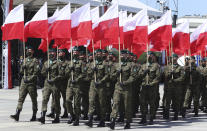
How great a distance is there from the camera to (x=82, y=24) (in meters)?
11.8

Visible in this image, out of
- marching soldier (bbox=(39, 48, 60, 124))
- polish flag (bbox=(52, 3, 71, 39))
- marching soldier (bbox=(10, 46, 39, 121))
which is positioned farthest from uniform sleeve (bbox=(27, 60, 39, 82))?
polish flag (bbox=(52, 3, 71, 39))

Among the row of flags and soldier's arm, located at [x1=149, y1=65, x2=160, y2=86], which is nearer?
the row of flags

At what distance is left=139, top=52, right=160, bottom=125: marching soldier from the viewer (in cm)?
1151

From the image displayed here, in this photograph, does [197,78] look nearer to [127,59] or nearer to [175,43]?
[175,43]

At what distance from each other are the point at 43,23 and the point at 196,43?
622 centimetres

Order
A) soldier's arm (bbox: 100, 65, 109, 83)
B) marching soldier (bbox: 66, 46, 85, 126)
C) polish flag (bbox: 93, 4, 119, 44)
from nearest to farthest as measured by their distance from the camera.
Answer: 1. soldier's arm (bbox: 100, 65, 109, 83)
2. marching soldier (bbox: 66, 46, 85, 126)
3. polish flag (bbox: 93, 4, 119, 44)

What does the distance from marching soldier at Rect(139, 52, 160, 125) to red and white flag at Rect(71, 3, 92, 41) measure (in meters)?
1.75

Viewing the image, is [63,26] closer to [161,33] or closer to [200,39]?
[161,33]

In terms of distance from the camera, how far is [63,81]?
12.0 m

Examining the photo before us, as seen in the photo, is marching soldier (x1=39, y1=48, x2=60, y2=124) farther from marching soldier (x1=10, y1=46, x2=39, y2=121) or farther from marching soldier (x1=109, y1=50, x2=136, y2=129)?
marching soldier (x1=109, y1=50, x2=136, y2=129)

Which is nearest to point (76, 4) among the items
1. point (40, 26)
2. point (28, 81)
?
point (40, 26)

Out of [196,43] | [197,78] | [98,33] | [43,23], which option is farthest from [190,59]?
[43,23]

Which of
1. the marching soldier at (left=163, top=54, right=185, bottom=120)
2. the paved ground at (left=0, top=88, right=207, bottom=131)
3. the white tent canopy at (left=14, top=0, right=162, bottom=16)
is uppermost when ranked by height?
the white tent canopy at (left=14, top=0, right=162, bottom=16)

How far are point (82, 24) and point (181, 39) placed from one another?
363cm
